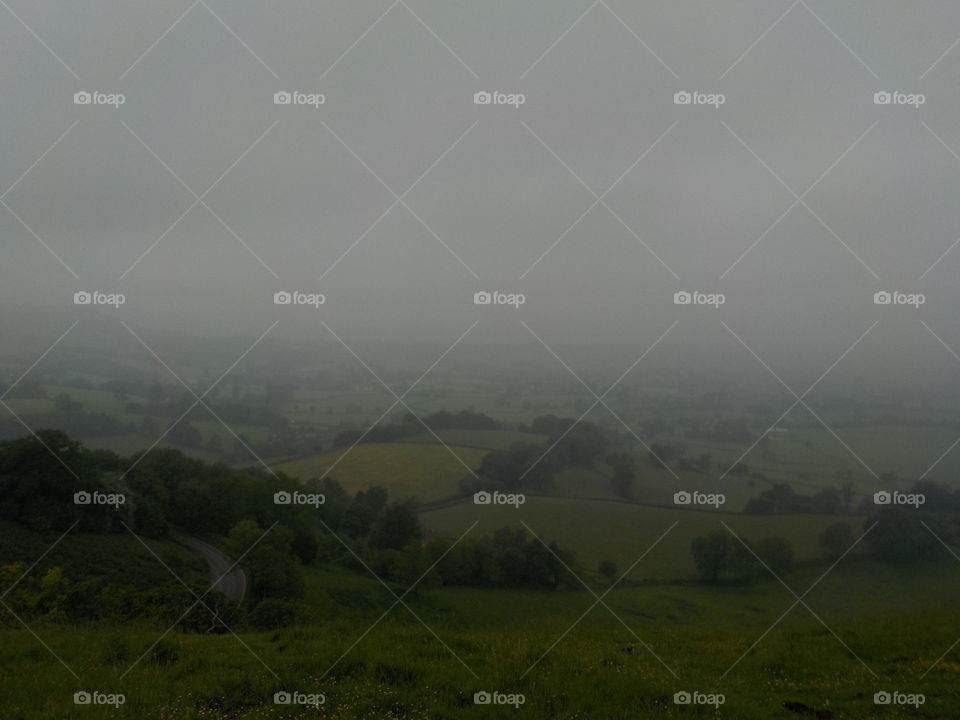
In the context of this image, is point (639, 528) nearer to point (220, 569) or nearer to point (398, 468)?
point (398, 468)

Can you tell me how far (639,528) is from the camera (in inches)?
882

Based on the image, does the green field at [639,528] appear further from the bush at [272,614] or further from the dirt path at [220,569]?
the dirt path at [220,569]

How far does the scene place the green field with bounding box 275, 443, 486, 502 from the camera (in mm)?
20391

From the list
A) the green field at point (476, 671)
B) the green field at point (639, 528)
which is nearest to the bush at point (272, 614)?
the green field at point (476, 671)

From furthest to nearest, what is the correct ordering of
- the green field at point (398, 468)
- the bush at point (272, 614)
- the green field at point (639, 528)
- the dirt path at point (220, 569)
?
the green field at point (639, 528)
the green field at point (398, 468)
the dirt path at point (220, 569)
the bush at point (272, 614)

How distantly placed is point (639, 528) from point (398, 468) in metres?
10.4

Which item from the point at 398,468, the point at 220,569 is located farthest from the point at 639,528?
the point at 220,569

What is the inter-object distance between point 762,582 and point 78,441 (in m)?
28.8

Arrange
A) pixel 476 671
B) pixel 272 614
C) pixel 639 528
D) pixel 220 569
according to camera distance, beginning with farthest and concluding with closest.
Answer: pixel 639 528
pixel 220 569
pixel 272 614
pixel 476 671

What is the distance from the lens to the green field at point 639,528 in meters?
21.5

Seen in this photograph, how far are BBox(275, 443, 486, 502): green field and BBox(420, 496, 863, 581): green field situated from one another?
1.09 meters

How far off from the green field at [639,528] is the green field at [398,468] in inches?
42.7

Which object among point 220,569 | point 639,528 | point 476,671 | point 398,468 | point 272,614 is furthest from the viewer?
point 639,528

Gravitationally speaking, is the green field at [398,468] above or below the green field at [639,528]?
above
